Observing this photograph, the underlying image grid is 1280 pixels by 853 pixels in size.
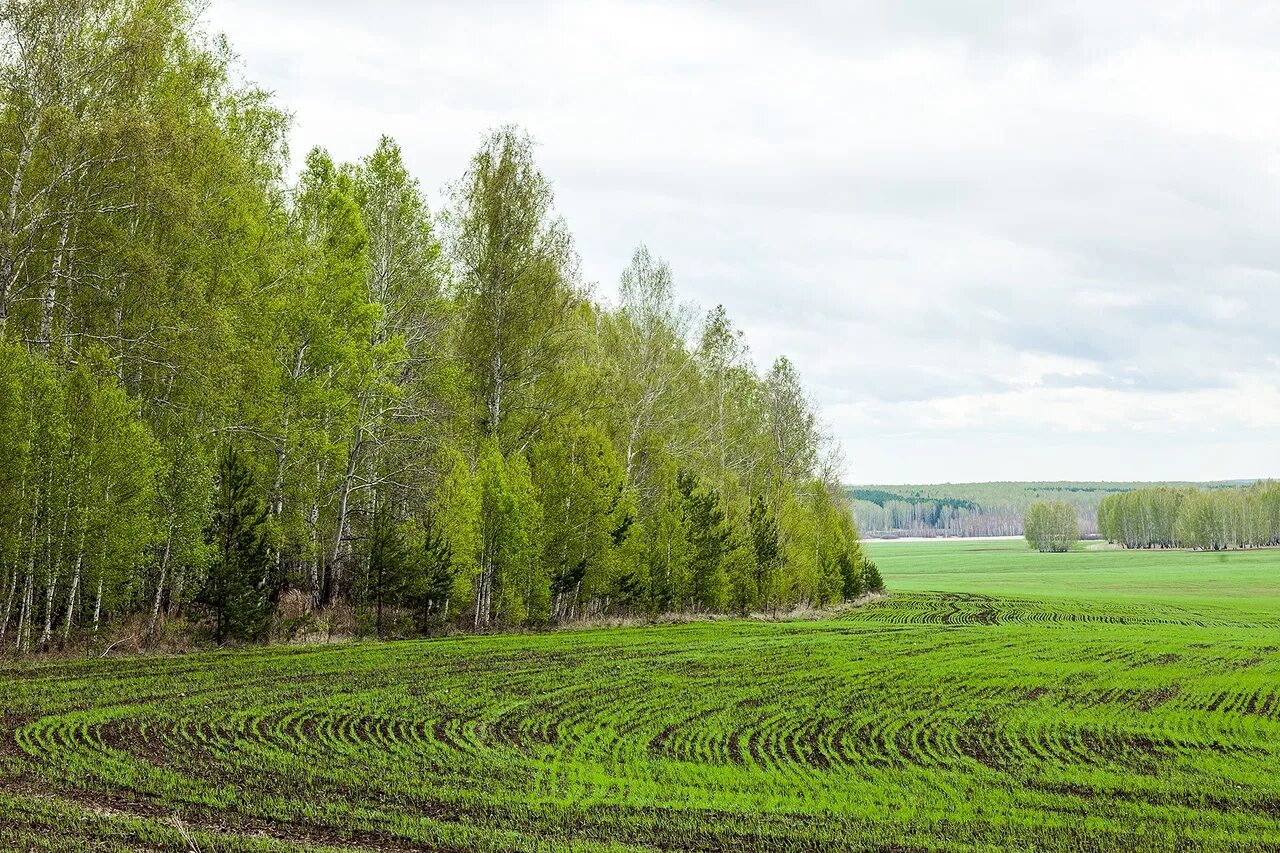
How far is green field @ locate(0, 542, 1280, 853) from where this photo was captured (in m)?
11.5

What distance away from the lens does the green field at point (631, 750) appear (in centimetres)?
1150

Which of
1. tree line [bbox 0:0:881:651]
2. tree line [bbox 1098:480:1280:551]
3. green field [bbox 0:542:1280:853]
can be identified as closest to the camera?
green field [bbox 0:542:1280:853]

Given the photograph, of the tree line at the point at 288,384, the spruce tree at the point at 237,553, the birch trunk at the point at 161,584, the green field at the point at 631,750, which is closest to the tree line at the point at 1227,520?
the tree line at the point at 288,384

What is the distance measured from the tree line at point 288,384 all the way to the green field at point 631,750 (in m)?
3.35

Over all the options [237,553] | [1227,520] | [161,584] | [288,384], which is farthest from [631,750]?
[1227,520]

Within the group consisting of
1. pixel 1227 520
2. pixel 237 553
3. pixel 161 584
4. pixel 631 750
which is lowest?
pixel 1227 520

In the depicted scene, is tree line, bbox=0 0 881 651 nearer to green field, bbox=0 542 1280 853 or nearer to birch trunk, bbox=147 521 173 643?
birch trunk, bbox=147 521 173 643

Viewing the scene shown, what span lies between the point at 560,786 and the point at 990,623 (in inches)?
1734

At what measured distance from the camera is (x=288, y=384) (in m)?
30.9

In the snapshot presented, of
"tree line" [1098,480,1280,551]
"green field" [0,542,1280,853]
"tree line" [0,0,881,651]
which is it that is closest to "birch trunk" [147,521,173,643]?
"tree line" [0,0,881,651]

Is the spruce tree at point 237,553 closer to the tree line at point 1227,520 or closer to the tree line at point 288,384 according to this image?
the tree line at point 288,384

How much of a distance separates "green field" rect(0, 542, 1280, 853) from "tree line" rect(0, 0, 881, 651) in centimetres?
335

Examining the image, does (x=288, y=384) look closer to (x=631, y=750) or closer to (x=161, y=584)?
(x=161, y=584)

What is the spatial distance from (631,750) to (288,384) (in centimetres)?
1915
